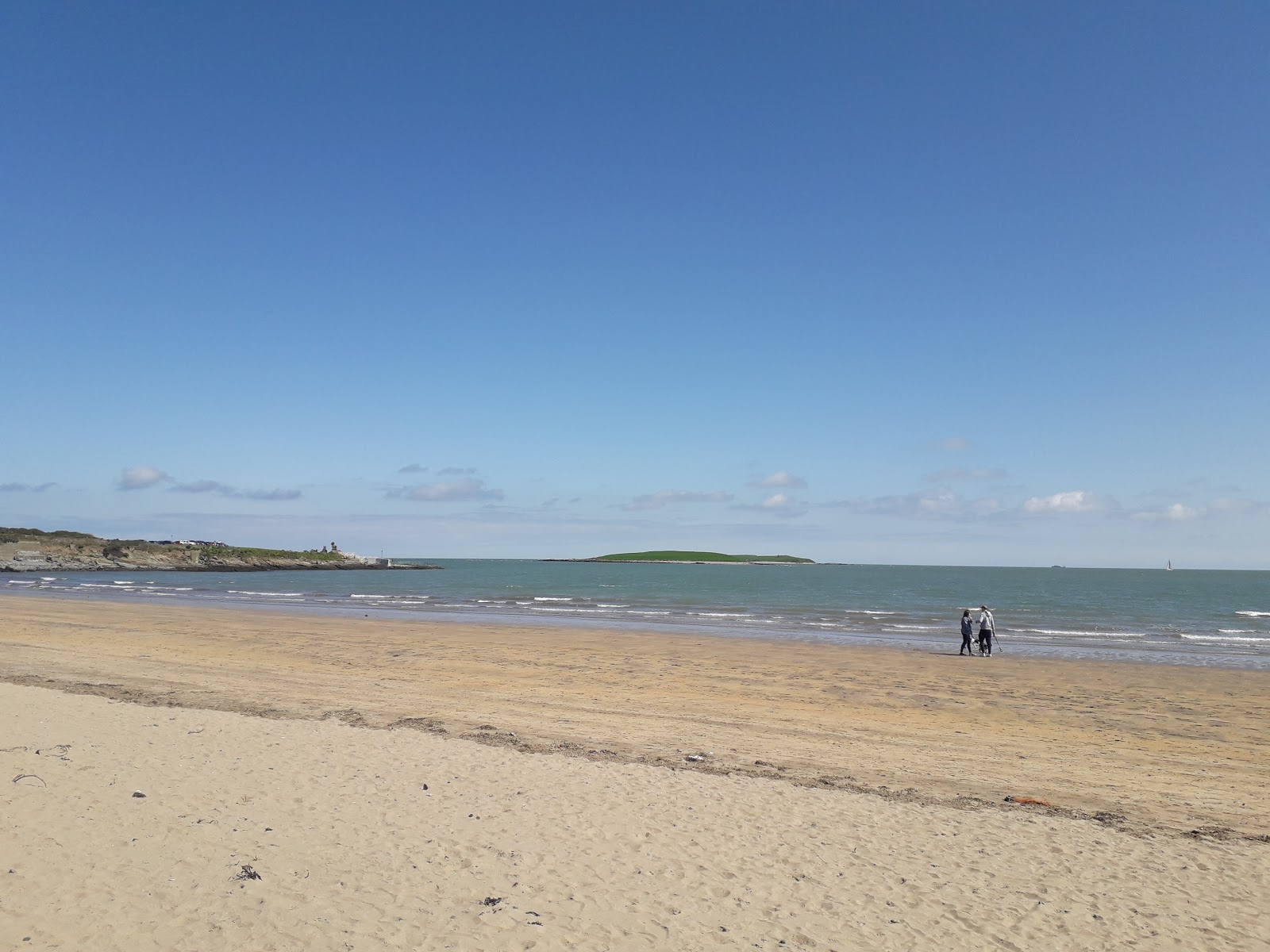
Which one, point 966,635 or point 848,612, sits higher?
point 966,635

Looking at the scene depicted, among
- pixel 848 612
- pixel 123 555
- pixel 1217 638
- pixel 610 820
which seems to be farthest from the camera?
pixel 123 555

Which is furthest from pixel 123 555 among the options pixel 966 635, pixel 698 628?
pixel 966 635

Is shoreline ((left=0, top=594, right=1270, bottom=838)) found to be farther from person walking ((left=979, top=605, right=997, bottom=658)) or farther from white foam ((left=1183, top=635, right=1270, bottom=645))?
white foam ((left=1183, top=635, right=1270, bottom=645))

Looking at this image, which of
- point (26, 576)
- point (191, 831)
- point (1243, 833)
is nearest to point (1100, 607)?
point (1243, 833)

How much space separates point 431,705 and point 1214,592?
277 feet

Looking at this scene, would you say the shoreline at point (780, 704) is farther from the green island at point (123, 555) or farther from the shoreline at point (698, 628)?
the green island at point (123, 555)

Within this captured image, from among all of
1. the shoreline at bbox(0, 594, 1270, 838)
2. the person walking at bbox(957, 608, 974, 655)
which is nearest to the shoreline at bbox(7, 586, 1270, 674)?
the person walking at bbox(957, 608, 974, 655)

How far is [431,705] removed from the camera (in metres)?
13.7

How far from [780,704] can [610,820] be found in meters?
8.50

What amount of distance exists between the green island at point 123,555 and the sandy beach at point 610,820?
106m

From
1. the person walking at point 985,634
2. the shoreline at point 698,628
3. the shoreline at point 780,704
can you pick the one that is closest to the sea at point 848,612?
the shoreline at point 698,628

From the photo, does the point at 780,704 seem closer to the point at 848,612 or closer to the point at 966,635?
the point at 966,635

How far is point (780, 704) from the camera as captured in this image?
15.2 meters

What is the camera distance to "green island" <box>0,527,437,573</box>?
331ft
